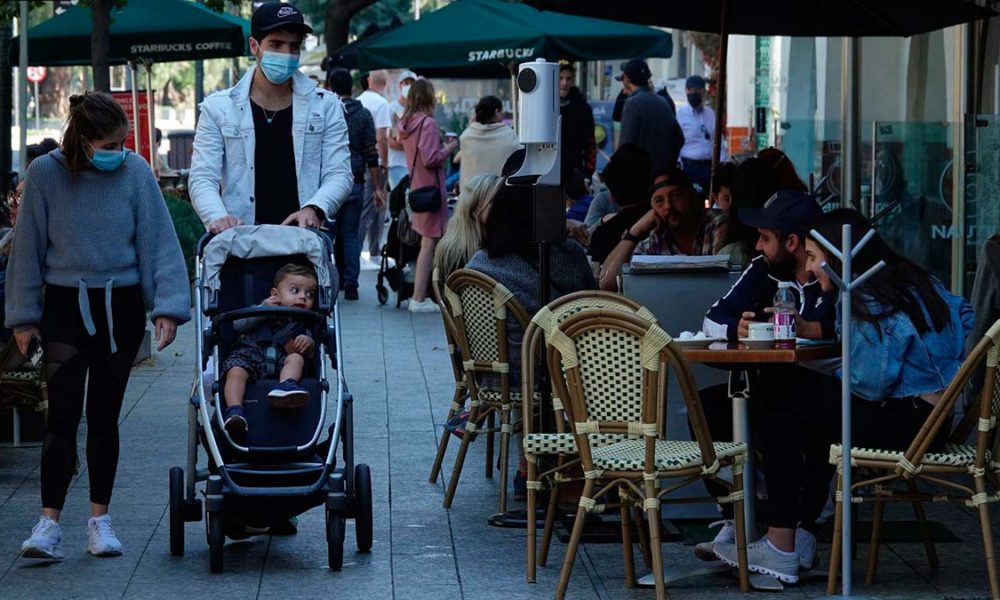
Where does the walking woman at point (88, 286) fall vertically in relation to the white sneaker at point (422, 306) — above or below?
above

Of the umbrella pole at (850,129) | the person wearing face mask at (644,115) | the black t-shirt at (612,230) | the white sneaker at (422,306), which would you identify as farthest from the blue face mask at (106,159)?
the person wearing face mask at (644,115)

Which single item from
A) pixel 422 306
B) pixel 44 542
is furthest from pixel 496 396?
pixel 422 306

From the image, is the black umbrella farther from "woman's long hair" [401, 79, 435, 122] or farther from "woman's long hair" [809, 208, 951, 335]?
"woman's long hair" [401, 79, 435, 122]

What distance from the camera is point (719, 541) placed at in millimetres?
6758

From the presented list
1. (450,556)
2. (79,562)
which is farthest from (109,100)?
(450,556)

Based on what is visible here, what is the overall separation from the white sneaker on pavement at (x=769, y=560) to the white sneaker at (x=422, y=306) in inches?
365

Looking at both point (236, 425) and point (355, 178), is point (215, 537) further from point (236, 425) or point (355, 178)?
point (355, 178)

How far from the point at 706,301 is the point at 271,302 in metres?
1.84

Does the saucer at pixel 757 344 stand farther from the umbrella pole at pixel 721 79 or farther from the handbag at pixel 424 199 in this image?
the handbag at pixel 424 199

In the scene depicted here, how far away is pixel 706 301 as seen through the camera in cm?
757

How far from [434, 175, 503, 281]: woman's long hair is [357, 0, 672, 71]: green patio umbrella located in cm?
417

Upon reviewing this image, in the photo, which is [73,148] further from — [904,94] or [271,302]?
[904,94]

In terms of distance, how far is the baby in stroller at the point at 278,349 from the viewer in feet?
21.9

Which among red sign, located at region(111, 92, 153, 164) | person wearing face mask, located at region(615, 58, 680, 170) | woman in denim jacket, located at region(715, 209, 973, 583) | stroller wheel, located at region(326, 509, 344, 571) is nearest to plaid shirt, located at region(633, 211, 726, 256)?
woman in denim jacket, located at region(715, 209, 973, 583)
